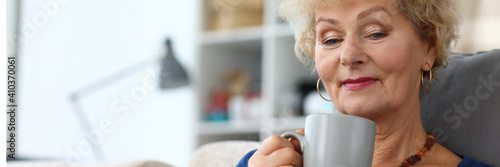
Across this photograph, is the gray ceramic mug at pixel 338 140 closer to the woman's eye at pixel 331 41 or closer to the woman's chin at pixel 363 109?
the woman's chin at pixel 363 109

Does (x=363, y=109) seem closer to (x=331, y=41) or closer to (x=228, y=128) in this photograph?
(x=331, y=41)

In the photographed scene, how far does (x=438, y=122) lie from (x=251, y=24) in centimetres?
181

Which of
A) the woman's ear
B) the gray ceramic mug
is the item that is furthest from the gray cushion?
the gray ceramic mug

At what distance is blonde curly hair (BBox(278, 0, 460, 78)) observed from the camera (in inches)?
45.3

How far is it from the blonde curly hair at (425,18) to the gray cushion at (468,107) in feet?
0.34

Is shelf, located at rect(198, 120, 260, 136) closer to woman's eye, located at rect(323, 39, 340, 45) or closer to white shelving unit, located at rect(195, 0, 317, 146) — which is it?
white shelving unit, located at rect(195, 0, 317, 146)

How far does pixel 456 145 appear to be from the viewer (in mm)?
1320

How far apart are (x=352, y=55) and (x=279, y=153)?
1.10ft

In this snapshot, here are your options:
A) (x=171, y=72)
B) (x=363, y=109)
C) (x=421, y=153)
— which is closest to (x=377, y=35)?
(x=363, y=109)

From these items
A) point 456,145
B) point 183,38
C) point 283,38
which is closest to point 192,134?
point 183,38

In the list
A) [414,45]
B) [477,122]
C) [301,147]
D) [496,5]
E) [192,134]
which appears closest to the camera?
[301,147]

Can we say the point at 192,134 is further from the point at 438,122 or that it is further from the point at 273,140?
the point at 273,140

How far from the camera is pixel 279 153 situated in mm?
885

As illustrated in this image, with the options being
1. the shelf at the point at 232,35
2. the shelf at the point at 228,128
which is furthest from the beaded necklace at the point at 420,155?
the shelf at the point at 232,35
